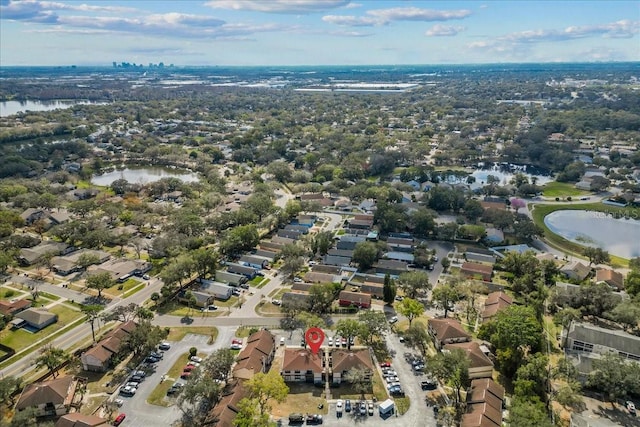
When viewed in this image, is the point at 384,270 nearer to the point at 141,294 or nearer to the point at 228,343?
the point at 228,343

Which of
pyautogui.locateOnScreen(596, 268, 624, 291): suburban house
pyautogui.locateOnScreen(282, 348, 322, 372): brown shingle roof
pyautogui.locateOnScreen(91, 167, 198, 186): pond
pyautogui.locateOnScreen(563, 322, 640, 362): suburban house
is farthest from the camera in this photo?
pyautogui.locateOnScreen(91, 167, 198, 186): pond

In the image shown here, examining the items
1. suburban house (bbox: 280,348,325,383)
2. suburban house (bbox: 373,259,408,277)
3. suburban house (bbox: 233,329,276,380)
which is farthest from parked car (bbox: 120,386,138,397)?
suburban house (bbox: 373,259,408,277)

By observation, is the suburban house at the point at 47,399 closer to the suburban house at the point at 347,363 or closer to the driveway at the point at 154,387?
the driveway at the point at 154,387

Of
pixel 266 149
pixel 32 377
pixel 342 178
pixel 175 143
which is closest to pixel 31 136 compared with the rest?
pixel 175 143

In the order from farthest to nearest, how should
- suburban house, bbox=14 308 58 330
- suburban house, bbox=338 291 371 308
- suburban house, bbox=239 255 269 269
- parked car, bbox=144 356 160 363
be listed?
1. suburban house, bbox=239 255 269 269
2. suburban house, bbox=338 291 371 308
3. suburban house, bbox=14 308 58 330
4. parked car, bbox=144 356 160 363

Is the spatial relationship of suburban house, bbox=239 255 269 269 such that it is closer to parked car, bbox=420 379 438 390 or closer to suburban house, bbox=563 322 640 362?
parked car, bbox=420 379 438 390

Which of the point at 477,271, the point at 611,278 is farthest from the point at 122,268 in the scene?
the point at 611,278
